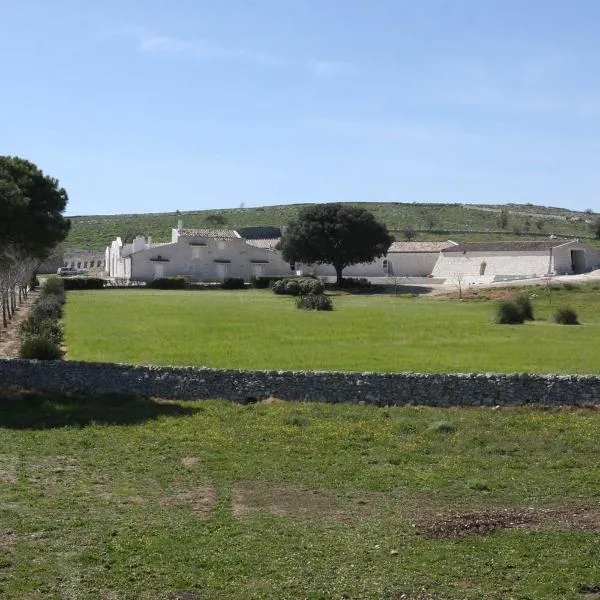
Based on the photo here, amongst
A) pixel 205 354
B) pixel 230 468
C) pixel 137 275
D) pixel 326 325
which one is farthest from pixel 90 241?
pixel 230 468

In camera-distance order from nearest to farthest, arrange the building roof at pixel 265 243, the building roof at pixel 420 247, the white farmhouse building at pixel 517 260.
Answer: the white farmhouse building at pixel 517 260 → the building roof at pixel 420 247 → the building roof at pixel 265 243

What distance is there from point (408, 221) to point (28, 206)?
134498 millimetres

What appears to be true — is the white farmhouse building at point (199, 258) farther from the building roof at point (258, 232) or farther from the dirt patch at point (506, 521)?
the dirt patch at point (506, 521)

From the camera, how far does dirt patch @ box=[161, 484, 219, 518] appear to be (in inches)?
522

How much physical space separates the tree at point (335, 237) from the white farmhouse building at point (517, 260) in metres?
11.5

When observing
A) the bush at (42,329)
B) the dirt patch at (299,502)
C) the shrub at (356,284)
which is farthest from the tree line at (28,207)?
the shrub at (356,284)

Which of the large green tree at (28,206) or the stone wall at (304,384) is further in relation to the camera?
the large green tree at (28,206)

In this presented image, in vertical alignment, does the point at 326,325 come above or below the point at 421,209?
below

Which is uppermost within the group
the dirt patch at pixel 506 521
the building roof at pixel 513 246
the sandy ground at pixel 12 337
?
the building roof at pixel 513 246

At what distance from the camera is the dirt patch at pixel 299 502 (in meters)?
13.1

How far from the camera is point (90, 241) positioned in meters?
151

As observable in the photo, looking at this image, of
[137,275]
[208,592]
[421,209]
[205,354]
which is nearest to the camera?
[208,592]

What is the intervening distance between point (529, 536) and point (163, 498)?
5493mm

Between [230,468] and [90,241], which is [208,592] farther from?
[90,241]
